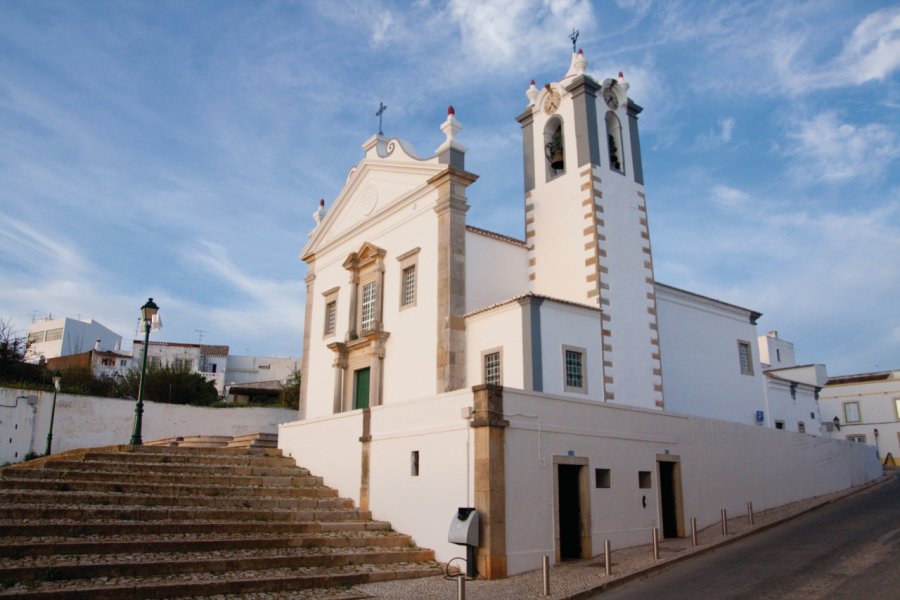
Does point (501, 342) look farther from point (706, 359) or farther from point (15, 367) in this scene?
point (15, 367)

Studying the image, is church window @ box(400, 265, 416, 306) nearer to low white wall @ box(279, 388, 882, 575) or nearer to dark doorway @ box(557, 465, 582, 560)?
low white wall @ box(279, 388, 882, 575)

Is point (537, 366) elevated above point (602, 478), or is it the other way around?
point (537, 366)

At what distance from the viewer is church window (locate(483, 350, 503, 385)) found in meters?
15.8

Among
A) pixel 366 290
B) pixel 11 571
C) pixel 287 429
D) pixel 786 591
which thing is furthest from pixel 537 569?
pixel 366 290

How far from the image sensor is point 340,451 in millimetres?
14680

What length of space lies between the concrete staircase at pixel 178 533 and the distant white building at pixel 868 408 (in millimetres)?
30965

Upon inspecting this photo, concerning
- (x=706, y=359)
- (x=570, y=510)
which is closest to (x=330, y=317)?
(x=706, y=359)

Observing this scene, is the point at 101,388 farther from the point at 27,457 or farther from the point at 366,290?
the point at 366,290

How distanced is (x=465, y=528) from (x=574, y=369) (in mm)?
6297

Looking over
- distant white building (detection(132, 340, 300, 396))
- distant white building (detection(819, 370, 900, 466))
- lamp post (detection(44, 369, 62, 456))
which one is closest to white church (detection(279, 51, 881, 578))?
lamp post (detection(44, 369, 62, 456))

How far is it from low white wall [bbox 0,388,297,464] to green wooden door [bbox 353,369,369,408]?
978 centimetres

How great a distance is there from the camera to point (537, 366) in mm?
15117

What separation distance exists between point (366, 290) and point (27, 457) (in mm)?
12510

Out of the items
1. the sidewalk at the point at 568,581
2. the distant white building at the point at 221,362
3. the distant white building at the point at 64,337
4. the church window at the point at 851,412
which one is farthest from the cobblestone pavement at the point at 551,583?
the distant white building at the point at 64,337
